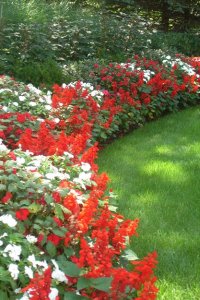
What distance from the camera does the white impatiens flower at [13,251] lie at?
8.01ft

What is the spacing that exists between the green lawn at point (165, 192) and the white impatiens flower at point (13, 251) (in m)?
1.10

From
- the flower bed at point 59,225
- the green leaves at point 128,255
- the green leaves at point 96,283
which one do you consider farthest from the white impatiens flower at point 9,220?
the green leaves at point 128,255

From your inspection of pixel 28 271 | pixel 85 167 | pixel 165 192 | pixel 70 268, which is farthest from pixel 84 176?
pixel 165 192

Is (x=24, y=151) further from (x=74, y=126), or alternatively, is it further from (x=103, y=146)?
(x=103, y=146)

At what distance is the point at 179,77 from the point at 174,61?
0.63 m

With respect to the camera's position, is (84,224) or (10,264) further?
(84,224)

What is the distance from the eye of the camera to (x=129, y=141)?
652 cm

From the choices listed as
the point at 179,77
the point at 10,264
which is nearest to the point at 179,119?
the point at 179,77

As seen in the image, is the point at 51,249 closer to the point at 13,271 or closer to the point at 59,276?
the point at 59,276

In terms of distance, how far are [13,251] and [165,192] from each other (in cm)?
260

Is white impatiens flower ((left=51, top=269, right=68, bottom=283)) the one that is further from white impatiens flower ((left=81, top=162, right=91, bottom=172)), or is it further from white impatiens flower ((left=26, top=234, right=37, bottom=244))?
white impatiens flower ((left=81, top=162, right=91, bottom=172))

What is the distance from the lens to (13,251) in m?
2.46

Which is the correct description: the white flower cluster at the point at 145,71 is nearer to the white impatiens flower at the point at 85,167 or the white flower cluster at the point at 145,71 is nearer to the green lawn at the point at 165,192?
the green lawn at the point at 165,192

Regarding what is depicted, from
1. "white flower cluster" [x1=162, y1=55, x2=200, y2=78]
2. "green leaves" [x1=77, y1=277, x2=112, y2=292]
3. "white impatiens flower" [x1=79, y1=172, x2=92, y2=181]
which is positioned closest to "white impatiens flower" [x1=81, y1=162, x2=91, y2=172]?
"white impatiens flower" [x1=79, y1=172, x2=92, y2=181]
